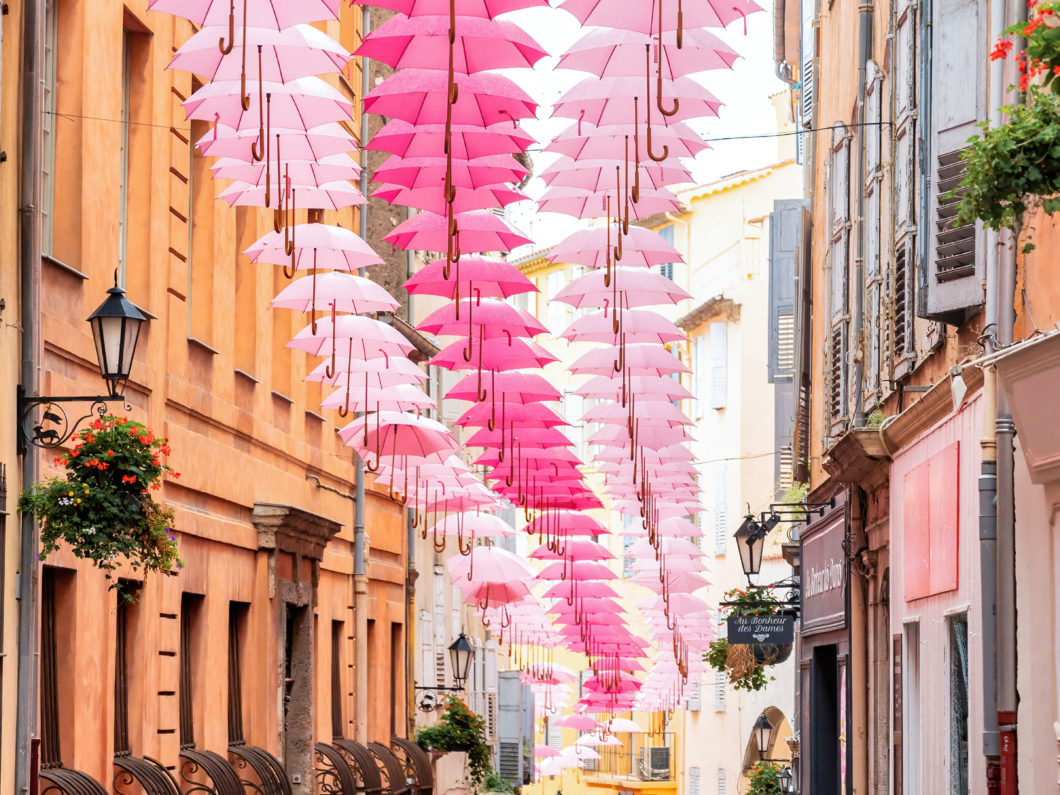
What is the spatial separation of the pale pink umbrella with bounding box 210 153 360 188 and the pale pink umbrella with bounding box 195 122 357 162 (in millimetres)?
146

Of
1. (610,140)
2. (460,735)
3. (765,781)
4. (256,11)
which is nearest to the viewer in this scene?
(256,11)

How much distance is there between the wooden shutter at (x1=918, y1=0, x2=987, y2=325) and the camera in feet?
37.5

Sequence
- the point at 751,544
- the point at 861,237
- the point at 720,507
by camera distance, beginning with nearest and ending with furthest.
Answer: the point at 861,237
the point at 751,544
the point at 720,507

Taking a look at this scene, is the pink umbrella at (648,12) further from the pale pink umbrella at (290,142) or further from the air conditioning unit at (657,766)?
the air conditioning unit at (657,766)

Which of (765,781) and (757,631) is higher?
(757,631)

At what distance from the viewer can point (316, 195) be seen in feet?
45.8

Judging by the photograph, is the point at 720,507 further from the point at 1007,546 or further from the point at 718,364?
the point at 1007,546

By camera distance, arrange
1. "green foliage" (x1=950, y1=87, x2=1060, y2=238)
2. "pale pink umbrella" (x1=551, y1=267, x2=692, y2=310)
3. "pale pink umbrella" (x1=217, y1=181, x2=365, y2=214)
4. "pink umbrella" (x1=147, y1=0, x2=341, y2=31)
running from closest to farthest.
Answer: "green foliage" (x1=950, y1=87, x2=1060, y2=238), "pink umbrella" (x1=147, y1=0, x2=341, y2=31), "pale pink umbrella" (x1=217, y1=181, x2=365, y2=214), "pale pink umbrella" (x1=551, y1=267, x2=692, y2=310)

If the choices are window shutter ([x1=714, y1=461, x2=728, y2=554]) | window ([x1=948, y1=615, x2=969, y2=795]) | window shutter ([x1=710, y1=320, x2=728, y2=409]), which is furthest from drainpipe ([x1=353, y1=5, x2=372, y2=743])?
window shutter ([x1=710, y1=320, x2=728, y2=409])

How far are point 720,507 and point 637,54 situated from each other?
3749 cm

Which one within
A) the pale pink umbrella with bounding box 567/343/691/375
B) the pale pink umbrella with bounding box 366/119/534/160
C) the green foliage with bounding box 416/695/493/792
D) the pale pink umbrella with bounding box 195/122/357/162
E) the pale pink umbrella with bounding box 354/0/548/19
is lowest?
the green foliage with bounding box 416/695/493/792

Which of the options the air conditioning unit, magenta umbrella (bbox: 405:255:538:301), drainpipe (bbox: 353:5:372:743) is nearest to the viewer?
magenta umbrella (bbox: 405:255:538:301)

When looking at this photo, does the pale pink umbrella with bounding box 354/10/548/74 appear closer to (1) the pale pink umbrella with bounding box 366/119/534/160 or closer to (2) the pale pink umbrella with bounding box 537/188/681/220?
(1) the pale pink umbrella with bounding box 366/119/534/160

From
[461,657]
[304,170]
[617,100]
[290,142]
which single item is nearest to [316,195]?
[304,170]
